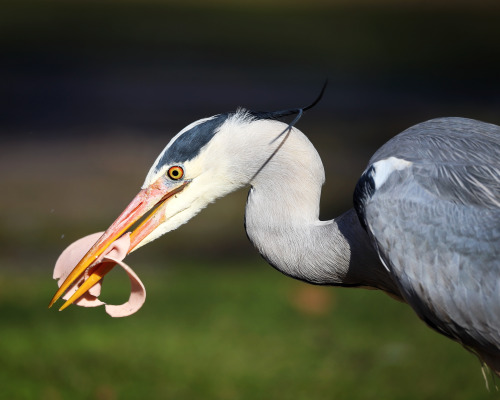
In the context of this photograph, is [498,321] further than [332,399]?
No

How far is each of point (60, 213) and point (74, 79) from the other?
24.0ft

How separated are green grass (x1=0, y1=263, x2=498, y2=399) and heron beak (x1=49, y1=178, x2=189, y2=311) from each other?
1.62 metres

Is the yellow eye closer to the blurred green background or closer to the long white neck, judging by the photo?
the long white neck

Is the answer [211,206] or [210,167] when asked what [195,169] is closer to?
[210,167]

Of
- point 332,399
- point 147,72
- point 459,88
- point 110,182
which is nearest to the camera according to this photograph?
point 332,399

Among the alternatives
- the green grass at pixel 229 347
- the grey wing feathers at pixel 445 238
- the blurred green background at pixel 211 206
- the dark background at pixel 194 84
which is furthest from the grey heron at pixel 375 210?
the dark background at pixel 194 84

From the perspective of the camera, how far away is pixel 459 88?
51.1ft

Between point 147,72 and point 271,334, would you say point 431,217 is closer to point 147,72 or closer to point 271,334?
point 271,334

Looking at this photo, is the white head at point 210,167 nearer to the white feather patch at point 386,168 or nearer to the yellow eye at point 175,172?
the yellow eye at point 175,172

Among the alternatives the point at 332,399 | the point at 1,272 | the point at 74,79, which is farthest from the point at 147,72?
the point at 332,399

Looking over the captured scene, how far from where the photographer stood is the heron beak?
376 centimetres

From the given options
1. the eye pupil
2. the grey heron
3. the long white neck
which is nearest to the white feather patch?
the grey heron

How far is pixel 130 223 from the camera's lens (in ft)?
12.4

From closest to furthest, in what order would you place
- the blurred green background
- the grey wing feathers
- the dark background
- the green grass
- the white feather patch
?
the grey wing feathers
the white feather patch
the green grass
the blurred green background
the dark background
